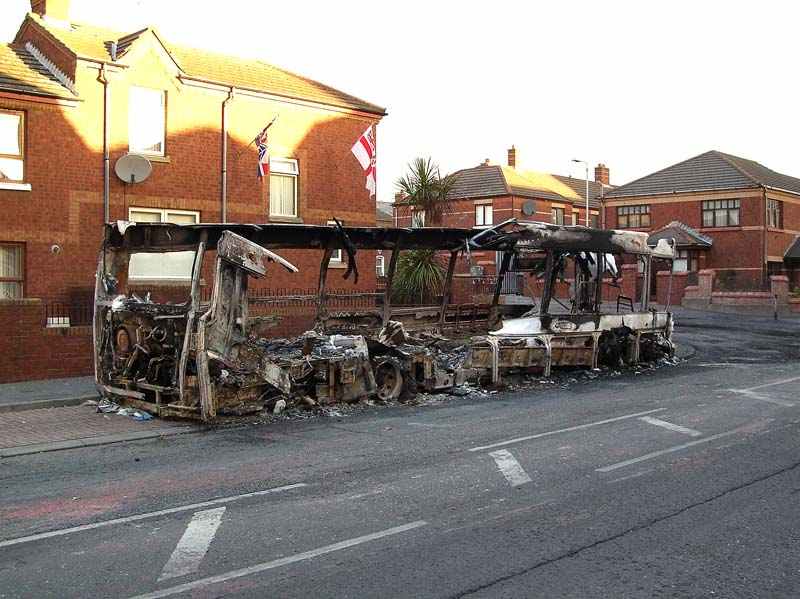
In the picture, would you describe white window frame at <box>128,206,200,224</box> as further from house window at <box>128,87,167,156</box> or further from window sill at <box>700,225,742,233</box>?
window sill at <box>700,225,742,233</box>

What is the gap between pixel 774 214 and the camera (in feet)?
155

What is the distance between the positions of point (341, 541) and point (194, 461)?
3358mm

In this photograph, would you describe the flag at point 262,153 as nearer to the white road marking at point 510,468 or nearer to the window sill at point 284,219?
the window sill at point 284,219

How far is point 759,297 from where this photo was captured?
118ft

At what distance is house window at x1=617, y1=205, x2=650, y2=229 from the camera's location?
5025cm

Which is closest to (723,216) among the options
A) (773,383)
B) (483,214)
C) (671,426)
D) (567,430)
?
(483,214)

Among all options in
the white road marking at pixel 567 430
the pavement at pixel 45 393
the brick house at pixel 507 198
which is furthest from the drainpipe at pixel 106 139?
the brick house at pixel 507 198

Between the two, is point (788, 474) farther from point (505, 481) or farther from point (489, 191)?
point (489, 191)

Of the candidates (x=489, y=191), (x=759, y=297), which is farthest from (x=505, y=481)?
(x=489, y=191)

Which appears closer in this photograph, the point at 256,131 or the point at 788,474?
the point at 788,474

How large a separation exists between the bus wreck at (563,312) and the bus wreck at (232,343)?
1.32 metres

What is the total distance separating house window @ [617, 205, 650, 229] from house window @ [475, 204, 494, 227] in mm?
7983

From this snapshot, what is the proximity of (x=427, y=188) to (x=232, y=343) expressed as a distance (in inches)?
670

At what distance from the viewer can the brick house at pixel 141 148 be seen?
56.1 ft
